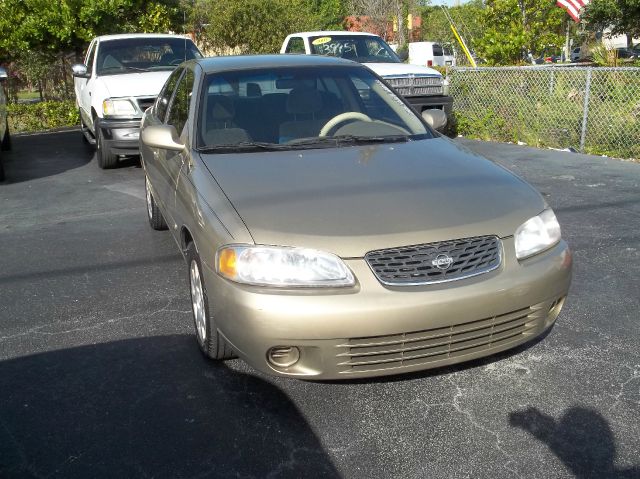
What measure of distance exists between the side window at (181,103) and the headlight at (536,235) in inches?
92.1

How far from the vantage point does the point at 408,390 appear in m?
3.32

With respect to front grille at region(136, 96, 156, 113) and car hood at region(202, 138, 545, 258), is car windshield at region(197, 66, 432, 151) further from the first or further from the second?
front grille at region(136, 96, 156, 113)

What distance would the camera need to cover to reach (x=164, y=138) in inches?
162

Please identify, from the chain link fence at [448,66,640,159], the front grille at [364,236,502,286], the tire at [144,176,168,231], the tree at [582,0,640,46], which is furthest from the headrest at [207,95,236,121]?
the tree at [582,0,640,46]

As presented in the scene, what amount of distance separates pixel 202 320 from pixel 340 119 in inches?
66.1

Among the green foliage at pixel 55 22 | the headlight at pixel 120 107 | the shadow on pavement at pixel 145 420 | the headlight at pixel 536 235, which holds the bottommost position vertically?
the shadow on pavement at pixel 145 420

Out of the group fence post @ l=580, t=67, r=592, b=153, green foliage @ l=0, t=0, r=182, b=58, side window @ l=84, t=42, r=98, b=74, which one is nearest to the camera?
fence post @ l=580, t=67, r=592, b=153

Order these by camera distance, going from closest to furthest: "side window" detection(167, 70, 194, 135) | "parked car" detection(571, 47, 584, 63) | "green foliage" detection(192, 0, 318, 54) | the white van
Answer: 1. "side window" detection(167, 70, 194, 135)
2. "green foliage" detection(192, 0, 318, 54)
3. the white van
4. "parked car" detection(571, 47, 584, 63)

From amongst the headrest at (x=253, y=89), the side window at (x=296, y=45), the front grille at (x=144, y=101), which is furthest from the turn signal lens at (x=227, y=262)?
the side window at (x=296, y=45)

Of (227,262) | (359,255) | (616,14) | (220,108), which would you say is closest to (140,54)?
(220,108)

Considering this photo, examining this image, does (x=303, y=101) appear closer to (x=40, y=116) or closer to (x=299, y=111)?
(x=299, y=111)

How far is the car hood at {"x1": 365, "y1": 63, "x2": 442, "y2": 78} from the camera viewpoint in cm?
1053

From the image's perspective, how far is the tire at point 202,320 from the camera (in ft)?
11.1

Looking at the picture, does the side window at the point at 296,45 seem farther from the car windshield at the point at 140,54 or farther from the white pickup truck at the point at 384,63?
the car windshield at the point at 140,54
